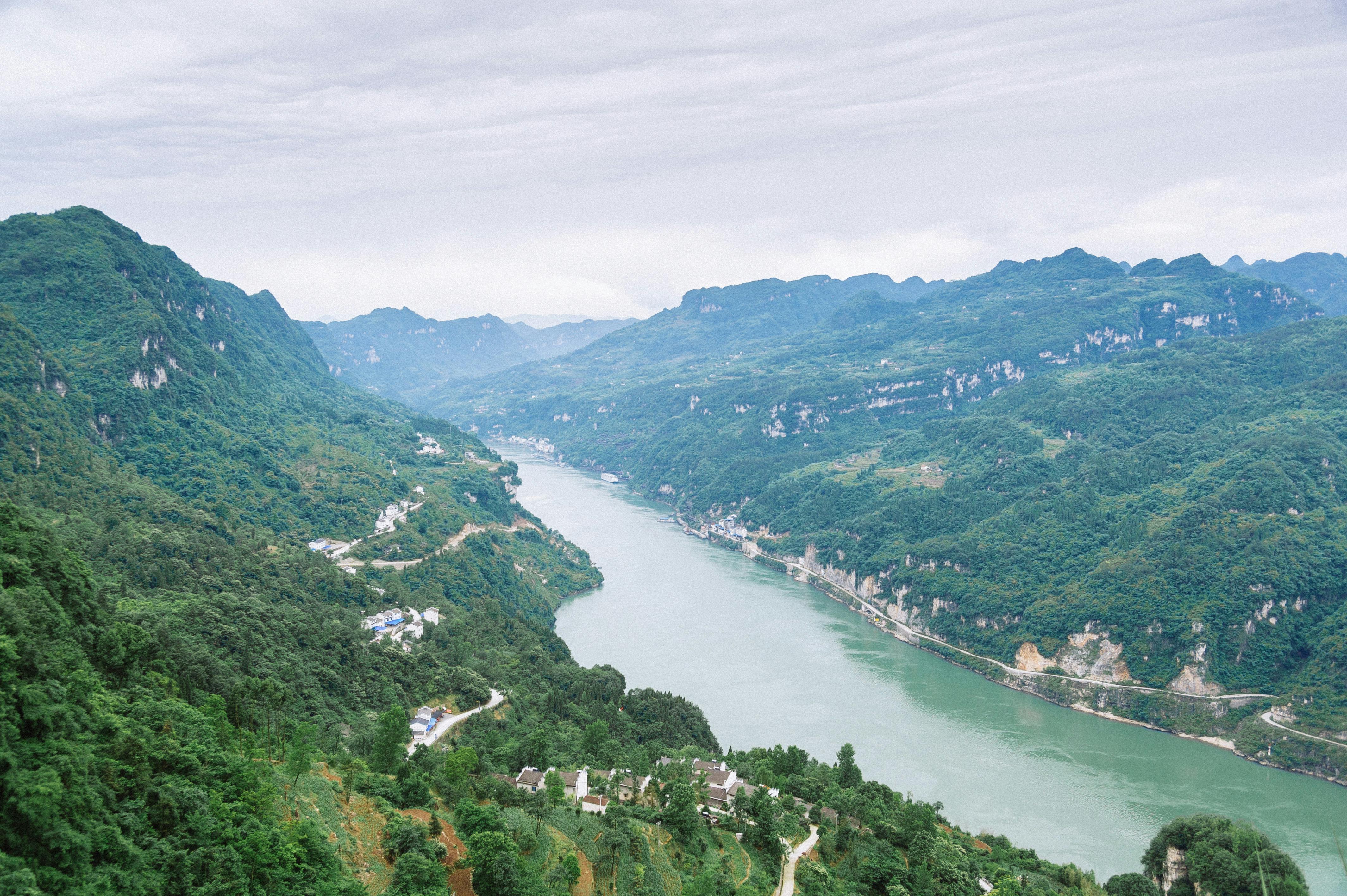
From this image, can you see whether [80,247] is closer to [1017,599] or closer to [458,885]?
[458,885]

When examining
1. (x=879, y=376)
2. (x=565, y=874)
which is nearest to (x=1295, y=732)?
(x=565, y=874)

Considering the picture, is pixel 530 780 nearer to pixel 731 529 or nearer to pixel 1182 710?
pixel 1182 710

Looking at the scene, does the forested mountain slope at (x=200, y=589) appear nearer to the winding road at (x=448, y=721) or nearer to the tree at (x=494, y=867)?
the winding road at (x=448, y=721)

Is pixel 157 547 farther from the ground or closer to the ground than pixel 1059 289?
closer to the ground

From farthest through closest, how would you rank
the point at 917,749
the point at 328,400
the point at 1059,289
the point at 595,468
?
the point at 1059,289, the point at 595,468, the point at 328,400, the point at 917,749

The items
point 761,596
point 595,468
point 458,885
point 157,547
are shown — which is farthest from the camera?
point 595,468

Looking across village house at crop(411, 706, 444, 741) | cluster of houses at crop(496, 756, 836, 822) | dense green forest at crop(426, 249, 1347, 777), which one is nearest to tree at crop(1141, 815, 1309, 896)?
cluster of houses at crop(496, 756, 836, 822)

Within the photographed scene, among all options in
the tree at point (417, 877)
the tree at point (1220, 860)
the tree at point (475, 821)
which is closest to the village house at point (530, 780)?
the tree at point (475, 821)

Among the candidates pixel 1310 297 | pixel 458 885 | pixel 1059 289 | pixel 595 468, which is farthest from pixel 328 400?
pixel 1310 297
